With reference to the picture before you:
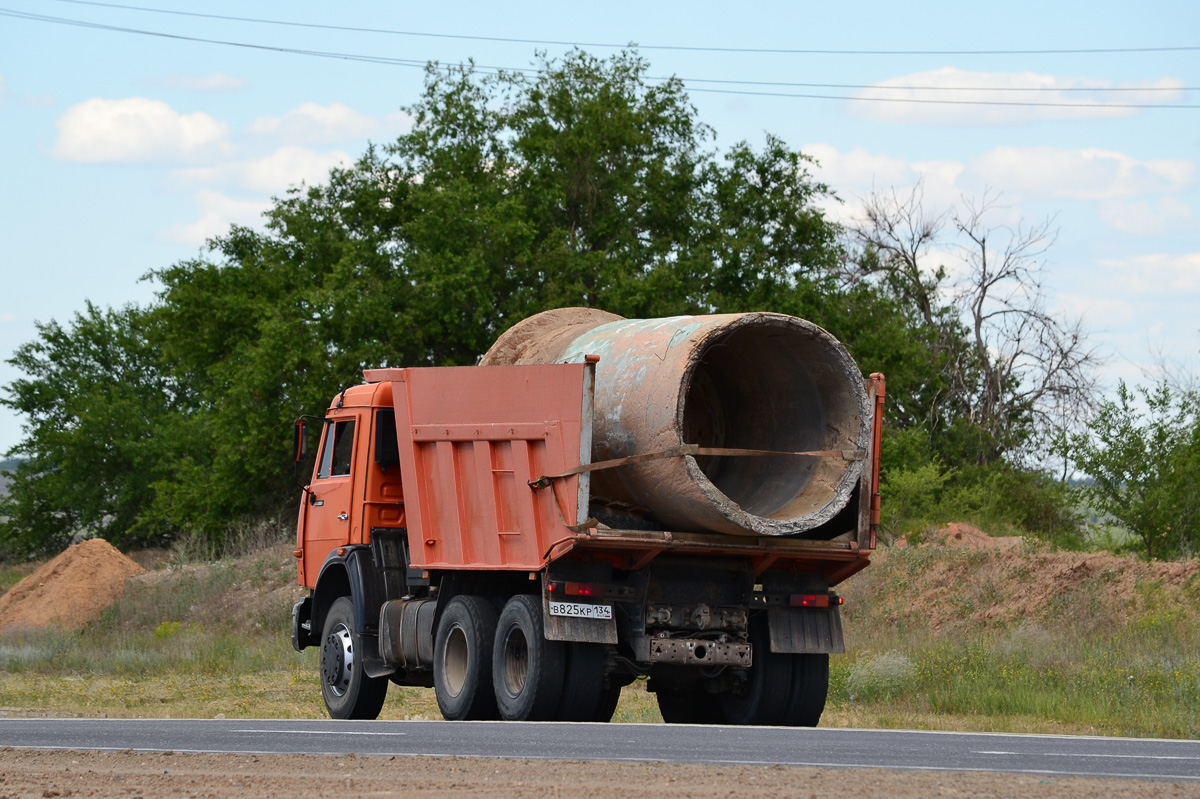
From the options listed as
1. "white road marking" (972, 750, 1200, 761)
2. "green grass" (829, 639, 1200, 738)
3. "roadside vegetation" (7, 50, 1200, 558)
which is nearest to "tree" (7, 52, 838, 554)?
"roadside vegetation" (7, 50, 1200, 558)

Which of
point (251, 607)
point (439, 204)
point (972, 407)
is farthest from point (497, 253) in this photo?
point (972, 407)

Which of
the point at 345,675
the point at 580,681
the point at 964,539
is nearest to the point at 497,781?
the point at 580,681

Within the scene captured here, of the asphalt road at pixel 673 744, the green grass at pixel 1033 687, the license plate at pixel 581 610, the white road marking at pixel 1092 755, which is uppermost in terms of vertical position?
the license plate at pixel 581 610

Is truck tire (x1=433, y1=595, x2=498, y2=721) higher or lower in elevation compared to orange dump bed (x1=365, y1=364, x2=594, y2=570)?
lower

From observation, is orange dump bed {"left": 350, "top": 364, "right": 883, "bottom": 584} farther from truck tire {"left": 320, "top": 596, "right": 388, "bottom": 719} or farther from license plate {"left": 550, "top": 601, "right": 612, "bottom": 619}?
truck tire {"left": 320, "top": 596, "right": 388, "bottom": 719}

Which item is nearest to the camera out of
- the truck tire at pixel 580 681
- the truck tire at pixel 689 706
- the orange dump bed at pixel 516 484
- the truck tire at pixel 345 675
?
the orange dump bed at pixel 516 484

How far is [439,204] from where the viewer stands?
1222 inches

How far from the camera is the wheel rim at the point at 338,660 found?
13281 mm

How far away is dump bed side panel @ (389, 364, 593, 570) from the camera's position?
1053 cm

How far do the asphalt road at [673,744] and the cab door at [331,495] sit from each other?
10.7 ft

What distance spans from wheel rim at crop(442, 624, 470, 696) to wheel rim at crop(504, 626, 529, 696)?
2.11 feet

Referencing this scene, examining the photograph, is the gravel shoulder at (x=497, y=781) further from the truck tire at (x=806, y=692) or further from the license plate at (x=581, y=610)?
the truck tire at (x=806, y=692)

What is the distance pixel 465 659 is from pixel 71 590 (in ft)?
69.5

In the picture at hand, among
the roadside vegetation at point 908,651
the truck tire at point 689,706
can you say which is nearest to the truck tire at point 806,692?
the truck tire at point 689,706
